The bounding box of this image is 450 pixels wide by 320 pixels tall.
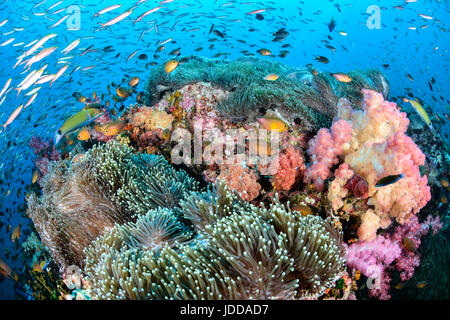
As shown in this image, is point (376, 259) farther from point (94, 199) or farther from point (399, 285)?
point (94, 199)

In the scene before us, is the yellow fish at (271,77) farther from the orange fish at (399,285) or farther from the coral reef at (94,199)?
the orange fish at (399,285)

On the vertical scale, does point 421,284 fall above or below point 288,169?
below

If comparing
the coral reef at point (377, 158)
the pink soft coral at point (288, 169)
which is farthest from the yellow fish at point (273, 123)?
the coral reef at point (377, 158)

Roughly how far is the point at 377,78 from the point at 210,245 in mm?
6786

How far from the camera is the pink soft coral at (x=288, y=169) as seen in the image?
160 inches

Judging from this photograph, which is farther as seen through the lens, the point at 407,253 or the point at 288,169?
the point at 407,253

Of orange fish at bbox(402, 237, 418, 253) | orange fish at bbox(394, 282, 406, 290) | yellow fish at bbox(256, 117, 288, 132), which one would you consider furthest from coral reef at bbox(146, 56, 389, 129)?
orange fish at bbox(394, 282, 406, 290)

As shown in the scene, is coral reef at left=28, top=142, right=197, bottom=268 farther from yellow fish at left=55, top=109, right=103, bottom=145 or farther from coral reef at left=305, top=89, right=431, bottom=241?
coral reef at left=305, top=89, right=431, bottom=241

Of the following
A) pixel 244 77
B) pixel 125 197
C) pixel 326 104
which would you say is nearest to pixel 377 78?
pixel 326 104

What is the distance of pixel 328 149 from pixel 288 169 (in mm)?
707

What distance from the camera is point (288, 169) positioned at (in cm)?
407

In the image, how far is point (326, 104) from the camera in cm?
550

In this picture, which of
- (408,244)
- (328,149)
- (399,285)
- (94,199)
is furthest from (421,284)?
(94,199)

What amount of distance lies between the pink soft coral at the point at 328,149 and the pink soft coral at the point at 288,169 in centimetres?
21
